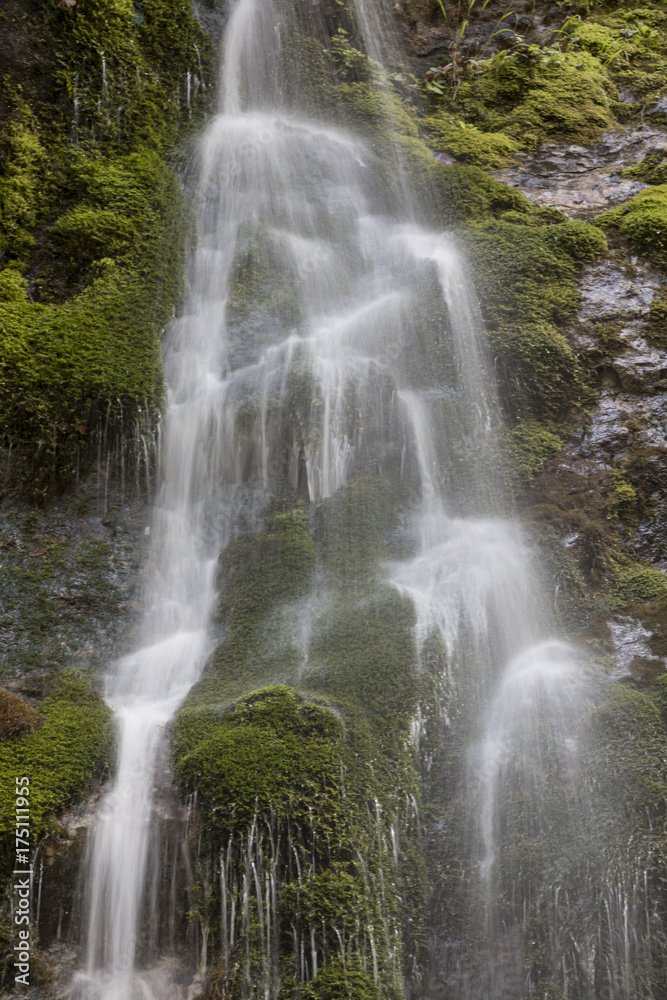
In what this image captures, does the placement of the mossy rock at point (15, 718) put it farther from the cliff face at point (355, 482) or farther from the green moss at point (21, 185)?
the green moss at point (21, 185)

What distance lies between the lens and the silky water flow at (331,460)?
13.5 ft

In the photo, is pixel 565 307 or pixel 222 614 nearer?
pixel 222 614

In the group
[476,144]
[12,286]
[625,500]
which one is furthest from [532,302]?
[12,286]

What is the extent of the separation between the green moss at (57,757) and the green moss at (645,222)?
7.04 m

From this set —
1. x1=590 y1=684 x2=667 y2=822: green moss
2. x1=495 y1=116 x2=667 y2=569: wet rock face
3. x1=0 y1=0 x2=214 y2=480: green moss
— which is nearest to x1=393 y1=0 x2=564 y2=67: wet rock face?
x1=0 y1=0 x2=214 y2=480: green moss

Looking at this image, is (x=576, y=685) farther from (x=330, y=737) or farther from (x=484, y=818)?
(x=330, y=737)

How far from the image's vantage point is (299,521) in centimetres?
600

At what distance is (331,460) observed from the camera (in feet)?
20.4

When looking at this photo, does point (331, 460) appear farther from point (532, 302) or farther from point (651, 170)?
point (651, 170)

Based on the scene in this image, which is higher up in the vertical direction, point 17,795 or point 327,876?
point 17,795

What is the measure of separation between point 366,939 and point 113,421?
14.1 ft

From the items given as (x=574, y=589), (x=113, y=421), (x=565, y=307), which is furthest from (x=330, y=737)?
(x=565, y=307)

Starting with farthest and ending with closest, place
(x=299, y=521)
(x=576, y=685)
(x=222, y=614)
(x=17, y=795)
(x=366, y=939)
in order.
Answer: (x=299, y=521) → (x=222, y=614) → (x=576, y=685) → (x=17, y=795) → (x=366, y=939)

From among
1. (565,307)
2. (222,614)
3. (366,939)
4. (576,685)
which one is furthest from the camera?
(565,307)
